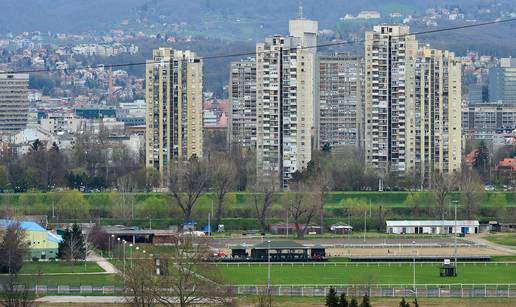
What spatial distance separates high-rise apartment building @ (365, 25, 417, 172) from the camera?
88.1 m

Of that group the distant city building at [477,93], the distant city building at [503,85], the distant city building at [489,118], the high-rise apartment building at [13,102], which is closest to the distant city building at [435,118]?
the distant city building at [489,118]

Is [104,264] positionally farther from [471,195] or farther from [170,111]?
[170,111]

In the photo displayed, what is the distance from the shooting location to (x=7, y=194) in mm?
80375

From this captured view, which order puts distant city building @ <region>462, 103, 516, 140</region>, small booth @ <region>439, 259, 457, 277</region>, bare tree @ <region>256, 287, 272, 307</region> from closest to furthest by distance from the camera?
bare tree @ <region>256, 287, 272, 307</region> → small booth @ <region>439, 259, 457, 277</region> → distant city building @ <region>462, 103, 516, 140</region>

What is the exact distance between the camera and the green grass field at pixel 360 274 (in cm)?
5194

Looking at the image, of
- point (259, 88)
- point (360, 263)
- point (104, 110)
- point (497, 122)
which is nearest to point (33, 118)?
point (104, 110)

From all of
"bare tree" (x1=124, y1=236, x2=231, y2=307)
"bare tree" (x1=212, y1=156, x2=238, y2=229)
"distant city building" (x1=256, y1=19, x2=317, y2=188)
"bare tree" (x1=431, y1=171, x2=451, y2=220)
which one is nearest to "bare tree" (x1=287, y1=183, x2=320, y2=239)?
"bare tree" (x1=212, y1=156, x2=238, y2=229)

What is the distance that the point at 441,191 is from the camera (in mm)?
76375

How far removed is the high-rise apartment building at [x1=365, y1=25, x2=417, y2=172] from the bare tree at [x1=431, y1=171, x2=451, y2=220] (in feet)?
21.9

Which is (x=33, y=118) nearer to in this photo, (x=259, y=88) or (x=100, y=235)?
(x=259, y=88)

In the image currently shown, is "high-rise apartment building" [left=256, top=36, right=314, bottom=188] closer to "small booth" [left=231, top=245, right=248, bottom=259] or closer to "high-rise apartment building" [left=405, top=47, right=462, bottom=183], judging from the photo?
"high-rise apartment building" [left=405, top=47, right=462, bottom=183]

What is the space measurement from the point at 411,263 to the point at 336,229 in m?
14.0

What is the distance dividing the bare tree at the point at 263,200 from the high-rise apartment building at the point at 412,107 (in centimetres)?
987

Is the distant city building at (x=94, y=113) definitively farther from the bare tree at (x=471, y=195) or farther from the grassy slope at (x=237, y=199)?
the bare tree at (x=471, y=195)
